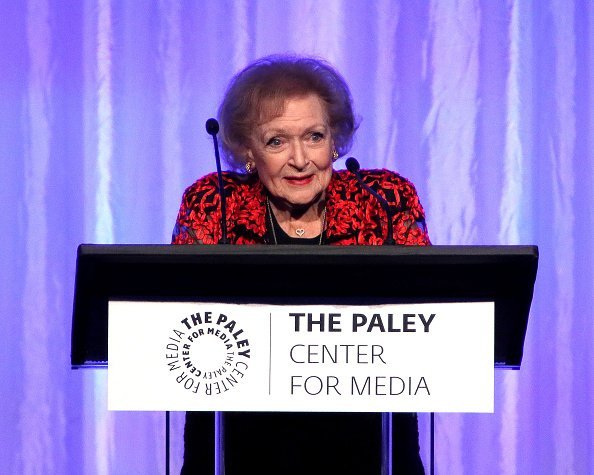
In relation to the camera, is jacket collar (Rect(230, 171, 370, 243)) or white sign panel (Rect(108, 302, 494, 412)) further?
jacket collar (Rect(230, 171, 370, 243))

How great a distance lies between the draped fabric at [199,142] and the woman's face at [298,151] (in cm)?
83

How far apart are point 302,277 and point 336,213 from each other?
71 centimetres

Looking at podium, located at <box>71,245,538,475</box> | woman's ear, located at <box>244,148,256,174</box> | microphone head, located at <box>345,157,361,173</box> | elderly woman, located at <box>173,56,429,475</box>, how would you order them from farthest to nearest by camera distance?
woman's ear, located at <box>244,148,256,174</box>, elderly woman, located at <box>173,56,429,475</box>, microphone head, located at <box>345,157,361,173</box>, podium, located at <box>71,245,538,475</box>

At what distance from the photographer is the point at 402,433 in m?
1.95

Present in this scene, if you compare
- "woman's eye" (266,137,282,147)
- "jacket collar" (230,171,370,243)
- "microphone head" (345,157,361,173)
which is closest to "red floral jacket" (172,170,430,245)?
"jacket collar" (230,171,370,243)

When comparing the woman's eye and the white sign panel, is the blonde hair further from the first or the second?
the white sign panel

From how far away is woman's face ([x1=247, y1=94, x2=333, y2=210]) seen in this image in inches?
81.5

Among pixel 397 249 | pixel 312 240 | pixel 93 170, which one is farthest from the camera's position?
pixel 93 170

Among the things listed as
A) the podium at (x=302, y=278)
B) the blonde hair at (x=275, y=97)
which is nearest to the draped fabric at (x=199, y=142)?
the blonde hair at (x=275, y=97)

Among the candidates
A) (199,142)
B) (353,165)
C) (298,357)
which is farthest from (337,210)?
(199,142)

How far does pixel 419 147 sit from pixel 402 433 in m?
1.18

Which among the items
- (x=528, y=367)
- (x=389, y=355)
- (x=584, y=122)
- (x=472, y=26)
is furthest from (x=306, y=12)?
(x=389, y=355)

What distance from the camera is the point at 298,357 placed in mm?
1461

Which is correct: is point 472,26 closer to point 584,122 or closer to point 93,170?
point 584,122
